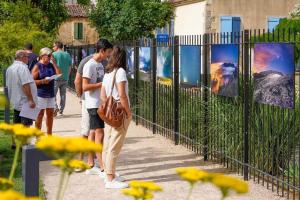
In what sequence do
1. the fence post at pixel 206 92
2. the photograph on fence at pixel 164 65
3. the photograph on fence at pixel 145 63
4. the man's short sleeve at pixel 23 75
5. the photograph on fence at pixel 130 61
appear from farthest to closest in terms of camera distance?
the photograph on fence at pixel 130 61 < the photograph on fence at pixel 145 63 < the photograph on fence at pixel 164 65 < the fence post at pixel 206 92 < the man's short sleeve at pixel 23 75

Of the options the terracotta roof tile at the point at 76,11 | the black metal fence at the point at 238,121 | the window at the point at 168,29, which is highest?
the terracotta roof tile at the point at 76,11

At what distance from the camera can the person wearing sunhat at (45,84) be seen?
10398 mm

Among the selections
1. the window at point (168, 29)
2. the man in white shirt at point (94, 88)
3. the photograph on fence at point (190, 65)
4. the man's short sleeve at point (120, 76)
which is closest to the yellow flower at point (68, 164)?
the man's short sleeve at point (120, 76)

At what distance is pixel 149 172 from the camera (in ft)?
28.1

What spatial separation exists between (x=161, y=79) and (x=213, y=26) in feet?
69.9

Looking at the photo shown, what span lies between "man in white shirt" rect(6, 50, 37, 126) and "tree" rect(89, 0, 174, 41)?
26.2 metres

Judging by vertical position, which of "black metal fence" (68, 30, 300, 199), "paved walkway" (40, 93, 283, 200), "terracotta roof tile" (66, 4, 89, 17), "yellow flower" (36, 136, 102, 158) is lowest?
"paved walkway" (40, 93, 283, 200)

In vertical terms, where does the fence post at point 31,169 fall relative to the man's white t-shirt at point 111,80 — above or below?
below

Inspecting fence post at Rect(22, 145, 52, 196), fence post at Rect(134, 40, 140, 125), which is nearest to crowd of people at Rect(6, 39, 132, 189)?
fence post at Rect(22, 145, 52, 196)

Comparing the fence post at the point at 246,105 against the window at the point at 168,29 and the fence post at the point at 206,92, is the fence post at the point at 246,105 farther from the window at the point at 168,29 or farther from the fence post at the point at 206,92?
the window at the point at 168,29

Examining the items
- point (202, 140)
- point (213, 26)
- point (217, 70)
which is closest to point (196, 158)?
point (202, 140)

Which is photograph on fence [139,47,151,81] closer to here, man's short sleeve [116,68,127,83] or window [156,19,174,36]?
man's short sleeve [116,68,127,83]

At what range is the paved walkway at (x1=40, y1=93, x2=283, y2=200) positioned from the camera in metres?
7.22

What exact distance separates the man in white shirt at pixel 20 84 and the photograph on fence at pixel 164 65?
9.08ft
